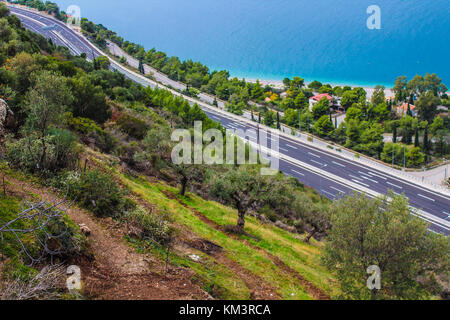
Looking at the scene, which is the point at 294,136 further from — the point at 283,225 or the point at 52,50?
the point at 52,50

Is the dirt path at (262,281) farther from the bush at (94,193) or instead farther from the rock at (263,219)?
the rock at (263,219)

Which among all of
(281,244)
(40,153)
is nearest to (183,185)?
(281,244)

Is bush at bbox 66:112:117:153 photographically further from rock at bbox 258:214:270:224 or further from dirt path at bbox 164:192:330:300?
rock at bbox 258:214:270:224

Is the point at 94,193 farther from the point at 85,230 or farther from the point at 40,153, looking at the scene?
the point at 40,153

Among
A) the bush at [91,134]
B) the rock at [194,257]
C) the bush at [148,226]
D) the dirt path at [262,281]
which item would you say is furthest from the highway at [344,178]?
the bush at [148,226]

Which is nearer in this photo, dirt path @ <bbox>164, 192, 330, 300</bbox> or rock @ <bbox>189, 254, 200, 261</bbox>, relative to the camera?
dirt path @ <bbox>164, 192, 330, 300</bbox>

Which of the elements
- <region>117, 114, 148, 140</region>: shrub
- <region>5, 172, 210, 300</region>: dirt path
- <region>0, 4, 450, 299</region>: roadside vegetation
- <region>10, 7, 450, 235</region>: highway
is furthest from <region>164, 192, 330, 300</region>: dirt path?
<region>10, 7, 450, 235</region>: highway
